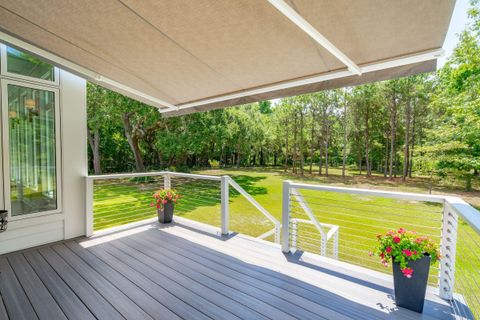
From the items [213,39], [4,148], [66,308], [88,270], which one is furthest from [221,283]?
[4,148]

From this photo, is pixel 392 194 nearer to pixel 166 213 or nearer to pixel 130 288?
pixel 130 288

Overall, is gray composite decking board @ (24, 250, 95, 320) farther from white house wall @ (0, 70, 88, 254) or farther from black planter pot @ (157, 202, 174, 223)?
black planter pot @ (157, 202, 174, 223)

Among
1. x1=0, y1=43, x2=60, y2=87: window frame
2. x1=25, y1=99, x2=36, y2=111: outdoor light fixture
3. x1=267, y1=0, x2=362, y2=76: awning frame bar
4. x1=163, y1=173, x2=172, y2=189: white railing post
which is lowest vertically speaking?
x1=163, y1=173, x2=172, y2=189: white railing post

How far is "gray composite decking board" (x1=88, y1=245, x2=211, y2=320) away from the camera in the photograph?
2.21 metres

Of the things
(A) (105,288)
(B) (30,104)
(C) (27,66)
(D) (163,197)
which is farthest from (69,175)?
(A) (105,288)

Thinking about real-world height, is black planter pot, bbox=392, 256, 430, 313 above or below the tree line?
below

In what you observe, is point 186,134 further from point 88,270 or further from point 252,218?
point 88,270

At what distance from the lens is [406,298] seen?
2.25 metres

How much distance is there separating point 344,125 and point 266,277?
64.4ft

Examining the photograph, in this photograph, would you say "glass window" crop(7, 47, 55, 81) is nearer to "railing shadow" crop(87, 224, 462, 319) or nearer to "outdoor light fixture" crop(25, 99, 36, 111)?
"outdoor light fixture" crop(25, 99, 36, 111)

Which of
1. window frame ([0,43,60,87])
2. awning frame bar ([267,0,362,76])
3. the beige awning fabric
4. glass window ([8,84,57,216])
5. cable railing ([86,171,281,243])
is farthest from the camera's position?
cable railing ([86,171,281,243])

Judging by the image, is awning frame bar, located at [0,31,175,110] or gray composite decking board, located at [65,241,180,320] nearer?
gray composite decking board, located at [65,241,180,320]

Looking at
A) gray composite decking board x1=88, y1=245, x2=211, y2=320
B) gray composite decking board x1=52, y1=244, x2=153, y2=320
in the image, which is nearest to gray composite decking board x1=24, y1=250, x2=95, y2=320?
gray composite decking board x1=52, y1=244, x2=153, y2=320

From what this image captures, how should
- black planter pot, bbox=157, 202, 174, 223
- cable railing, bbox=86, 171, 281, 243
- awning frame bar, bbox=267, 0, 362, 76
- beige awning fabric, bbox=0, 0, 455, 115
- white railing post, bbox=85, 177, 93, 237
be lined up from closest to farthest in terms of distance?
awning frame bar, bbox=267, 0, 362, 76 < beige awning fabric, bbox=0, 0, 455, 115 < white railing post, bbox=85, 177, 93, 237 < cable railing, bbox=86, 171, 281, 243 < black planter pot, bbox=157, 202, 174, 223
